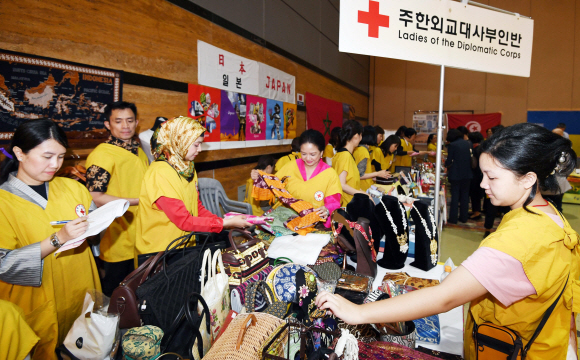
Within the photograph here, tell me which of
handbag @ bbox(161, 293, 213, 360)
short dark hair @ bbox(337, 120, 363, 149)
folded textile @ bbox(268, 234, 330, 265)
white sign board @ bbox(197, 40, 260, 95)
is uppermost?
white sign board @ bbox(197, 40, 260, 95)

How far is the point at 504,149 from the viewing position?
984mm

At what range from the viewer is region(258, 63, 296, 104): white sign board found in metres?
5.09

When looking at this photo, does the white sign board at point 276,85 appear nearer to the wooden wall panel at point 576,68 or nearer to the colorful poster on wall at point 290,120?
the colorful poster on wall at point 290,120

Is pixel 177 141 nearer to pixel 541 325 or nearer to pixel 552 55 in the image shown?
pixel 541 325

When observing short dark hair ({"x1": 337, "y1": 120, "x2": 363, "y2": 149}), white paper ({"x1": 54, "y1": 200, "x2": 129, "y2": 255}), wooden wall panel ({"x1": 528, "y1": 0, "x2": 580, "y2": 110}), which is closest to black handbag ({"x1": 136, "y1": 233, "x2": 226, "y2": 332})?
white paper ({"x1": 54, "y1": 200, "x2": 129, "y2": 255})

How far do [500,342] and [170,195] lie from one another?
154cm

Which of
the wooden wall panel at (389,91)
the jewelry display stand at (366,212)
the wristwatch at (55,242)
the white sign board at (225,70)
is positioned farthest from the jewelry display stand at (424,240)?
the wooden wall panel at (389,91)

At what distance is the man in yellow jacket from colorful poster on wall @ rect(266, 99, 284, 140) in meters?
3.14

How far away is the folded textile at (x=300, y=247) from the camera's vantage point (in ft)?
5.48

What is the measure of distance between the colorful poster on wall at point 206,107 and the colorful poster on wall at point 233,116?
11cm

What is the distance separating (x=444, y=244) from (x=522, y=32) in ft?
9.56

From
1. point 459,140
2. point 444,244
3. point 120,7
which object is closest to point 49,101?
point 120,7

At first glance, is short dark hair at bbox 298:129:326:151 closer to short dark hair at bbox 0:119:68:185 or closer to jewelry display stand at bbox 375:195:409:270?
jewelry display stand at bbox 375:195:409:270

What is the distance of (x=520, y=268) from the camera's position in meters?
0.88
